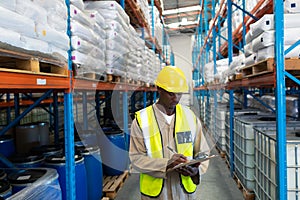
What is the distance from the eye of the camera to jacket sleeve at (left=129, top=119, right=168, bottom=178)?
7.45 feet

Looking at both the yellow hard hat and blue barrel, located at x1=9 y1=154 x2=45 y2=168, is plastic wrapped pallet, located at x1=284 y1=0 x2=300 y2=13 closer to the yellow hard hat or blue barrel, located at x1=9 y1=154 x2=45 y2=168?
the yellow hard hat

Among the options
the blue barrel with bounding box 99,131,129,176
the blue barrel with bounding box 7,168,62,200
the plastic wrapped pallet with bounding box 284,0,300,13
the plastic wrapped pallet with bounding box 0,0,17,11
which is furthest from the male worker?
the blue barrel with bounding box 99,131,129,176

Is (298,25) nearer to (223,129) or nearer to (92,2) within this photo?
(92,2)

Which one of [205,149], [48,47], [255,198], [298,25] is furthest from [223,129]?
[48,47]

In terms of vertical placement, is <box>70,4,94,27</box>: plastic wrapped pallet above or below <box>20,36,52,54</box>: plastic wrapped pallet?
above

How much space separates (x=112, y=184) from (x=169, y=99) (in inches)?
117

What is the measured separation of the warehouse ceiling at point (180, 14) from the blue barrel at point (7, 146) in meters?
14.0

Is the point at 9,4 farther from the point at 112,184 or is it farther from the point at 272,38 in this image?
the point at 112,184

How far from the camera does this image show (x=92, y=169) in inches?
155

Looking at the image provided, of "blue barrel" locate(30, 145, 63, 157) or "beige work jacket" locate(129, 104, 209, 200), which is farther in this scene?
"blue barrel" locate(30, 145, 63, 157)

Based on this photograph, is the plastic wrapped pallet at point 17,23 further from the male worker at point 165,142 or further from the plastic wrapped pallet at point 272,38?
the plastic wrapped pallet at point 272,38

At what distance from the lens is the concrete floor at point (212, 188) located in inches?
189

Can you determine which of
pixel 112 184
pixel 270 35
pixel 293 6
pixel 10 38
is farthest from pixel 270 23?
pixel 112 184

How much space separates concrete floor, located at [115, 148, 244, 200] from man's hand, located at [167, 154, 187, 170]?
110 inches
